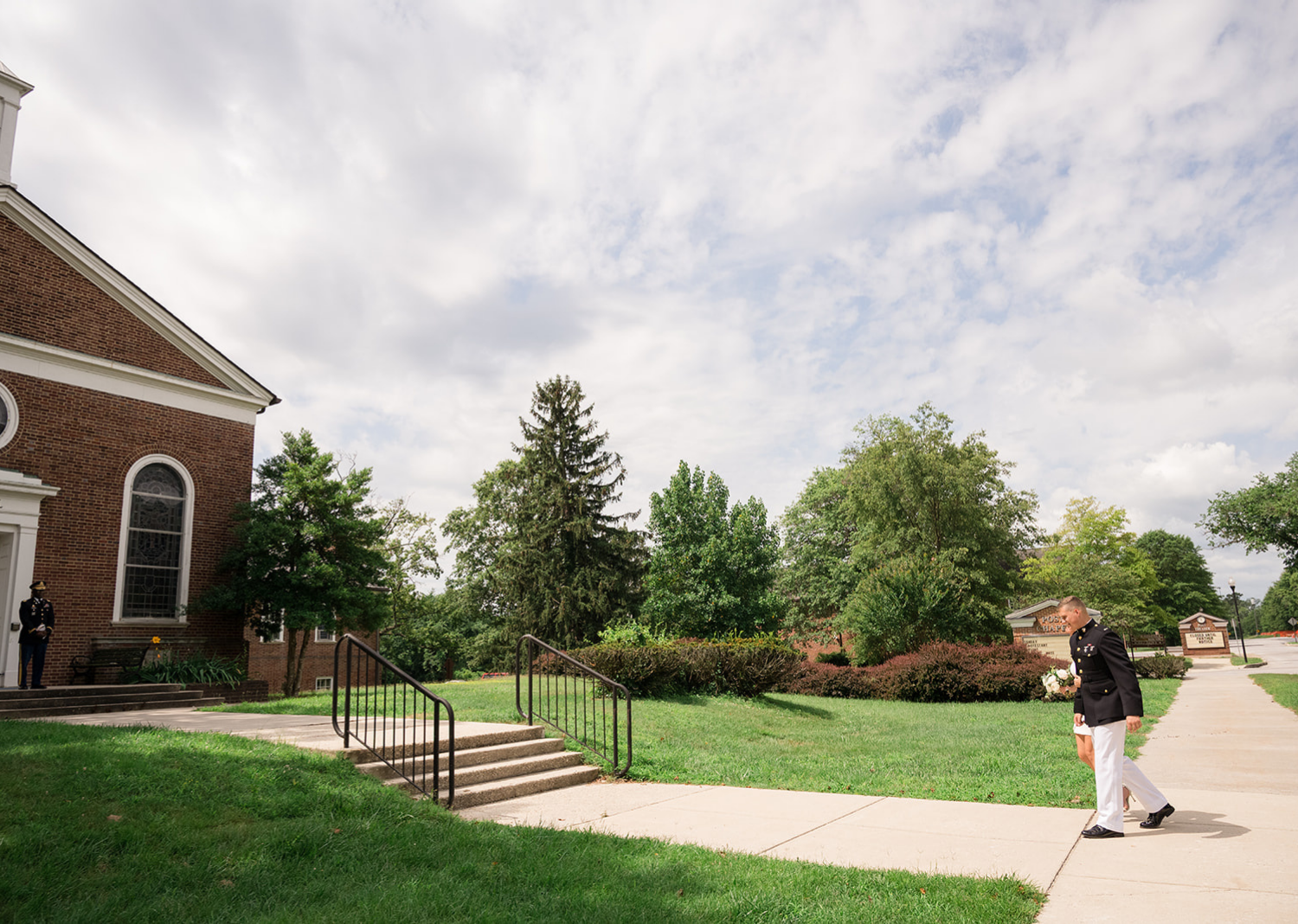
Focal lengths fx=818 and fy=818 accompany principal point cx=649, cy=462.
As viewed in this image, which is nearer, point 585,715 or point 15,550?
point 585,715

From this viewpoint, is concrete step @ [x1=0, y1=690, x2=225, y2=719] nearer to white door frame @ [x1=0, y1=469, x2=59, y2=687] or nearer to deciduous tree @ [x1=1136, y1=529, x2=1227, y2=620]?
white door frame @ [x1=0, y1=469, x2=59, y2=687]

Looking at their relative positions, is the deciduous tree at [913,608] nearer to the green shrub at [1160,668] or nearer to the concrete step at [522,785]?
the green shrub at [1160,668]

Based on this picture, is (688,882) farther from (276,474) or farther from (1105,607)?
(1105,607)

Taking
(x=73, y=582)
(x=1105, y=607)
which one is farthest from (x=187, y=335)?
(x=1105, y=607)

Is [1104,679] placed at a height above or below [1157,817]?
above

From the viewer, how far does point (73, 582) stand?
15406 millimetres

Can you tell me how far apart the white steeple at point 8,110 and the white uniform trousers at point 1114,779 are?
68.1ft

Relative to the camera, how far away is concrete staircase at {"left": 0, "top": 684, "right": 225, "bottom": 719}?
1206 centimetres

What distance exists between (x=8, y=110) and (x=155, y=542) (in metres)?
9.34

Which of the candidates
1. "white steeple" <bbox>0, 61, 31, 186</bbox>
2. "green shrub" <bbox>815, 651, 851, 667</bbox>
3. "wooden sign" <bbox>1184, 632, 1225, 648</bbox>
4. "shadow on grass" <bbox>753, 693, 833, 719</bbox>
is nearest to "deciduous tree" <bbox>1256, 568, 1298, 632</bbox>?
"wooden sign" <bbox>1184, 632, 1225, 648</bbox>

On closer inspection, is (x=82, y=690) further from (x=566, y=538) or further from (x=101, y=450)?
(x=566, y=538)

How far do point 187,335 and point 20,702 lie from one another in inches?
332

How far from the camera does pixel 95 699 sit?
507 inches

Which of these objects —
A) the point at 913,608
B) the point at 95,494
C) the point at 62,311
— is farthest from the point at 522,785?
the point at 913,608
